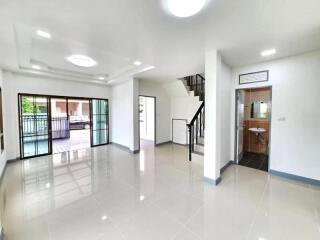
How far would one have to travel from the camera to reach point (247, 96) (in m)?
5.11

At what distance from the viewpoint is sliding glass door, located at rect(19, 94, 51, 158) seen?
465 cm

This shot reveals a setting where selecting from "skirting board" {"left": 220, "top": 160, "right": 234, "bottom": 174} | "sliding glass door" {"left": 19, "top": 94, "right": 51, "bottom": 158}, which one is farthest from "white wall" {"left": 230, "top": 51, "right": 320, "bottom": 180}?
"sliding glass door" {"left": 19, "top": 94, "right": 51, "bottom": 158}

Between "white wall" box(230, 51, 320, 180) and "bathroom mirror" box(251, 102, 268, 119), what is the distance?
171cm

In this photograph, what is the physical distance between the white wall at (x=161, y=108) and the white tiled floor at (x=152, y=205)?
2828 millimetres

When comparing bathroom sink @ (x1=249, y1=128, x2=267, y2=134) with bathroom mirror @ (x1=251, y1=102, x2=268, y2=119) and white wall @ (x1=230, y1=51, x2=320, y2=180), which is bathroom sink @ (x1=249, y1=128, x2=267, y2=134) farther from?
white wall @ (x1=230, y1=51, x2=320, y2=180)

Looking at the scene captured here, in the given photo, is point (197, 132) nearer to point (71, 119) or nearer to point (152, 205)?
point (152, 205)

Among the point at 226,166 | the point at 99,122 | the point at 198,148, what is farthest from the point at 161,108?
the point at 226,166

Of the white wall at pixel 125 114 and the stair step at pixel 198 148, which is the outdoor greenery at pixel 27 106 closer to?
the white wall at pixel 125 114

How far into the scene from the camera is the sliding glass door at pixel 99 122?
6.30 metres

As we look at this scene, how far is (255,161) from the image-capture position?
4.25 metres

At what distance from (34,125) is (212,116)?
5679 millimetres

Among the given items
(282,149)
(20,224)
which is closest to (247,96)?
(282,149)

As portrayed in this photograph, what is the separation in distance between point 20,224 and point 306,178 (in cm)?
506

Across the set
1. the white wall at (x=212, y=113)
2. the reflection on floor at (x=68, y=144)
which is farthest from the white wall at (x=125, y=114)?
the white wall at (x=212, y=113)
